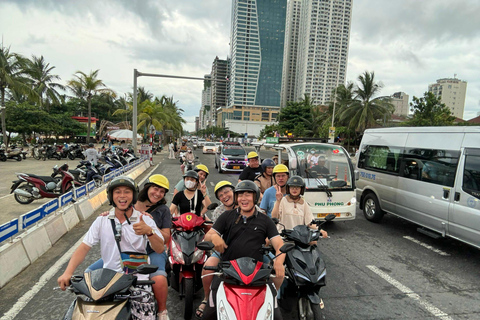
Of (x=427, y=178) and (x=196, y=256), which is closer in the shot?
(x=196, y=256)

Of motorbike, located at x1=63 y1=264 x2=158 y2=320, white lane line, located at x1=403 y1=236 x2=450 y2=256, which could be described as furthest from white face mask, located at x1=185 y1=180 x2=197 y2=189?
white lane line, located at x1=403 y1=236 x2=450 y2=256

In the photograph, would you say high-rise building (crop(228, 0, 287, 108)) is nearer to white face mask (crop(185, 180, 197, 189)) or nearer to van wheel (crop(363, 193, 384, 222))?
van wheel (crop(363, 193, 384, 222))

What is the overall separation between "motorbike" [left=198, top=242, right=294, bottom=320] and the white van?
466 cm

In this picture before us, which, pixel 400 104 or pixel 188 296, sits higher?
pixel 400 104

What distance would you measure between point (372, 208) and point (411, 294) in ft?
13.2

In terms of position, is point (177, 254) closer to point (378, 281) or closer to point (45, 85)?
point (378, 281)

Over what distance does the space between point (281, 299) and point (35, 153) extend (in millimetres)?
26201

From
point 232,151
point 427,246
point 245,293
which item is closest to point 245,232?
point 245,293

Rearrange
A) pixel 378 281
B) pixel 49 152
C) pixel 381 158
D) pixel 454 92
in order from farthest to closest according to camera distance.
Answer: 1. pixel 454 92
2. pixel 49 152
3. pixel 381 158
4. pixel 378 281

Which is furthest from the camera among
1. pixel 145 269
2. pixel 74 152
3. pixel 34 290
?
pixel 74 152

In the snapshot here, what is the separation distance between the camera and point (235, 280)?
2.50 meters

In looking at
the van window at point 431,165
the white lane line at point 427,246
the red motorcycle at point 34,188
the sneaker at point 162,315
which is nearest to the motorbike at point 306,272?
the sneaker at point 162,315

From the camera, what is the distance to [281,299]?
12.3 ft

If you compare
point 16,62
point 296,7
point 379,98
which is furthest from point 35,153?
point 296,7
